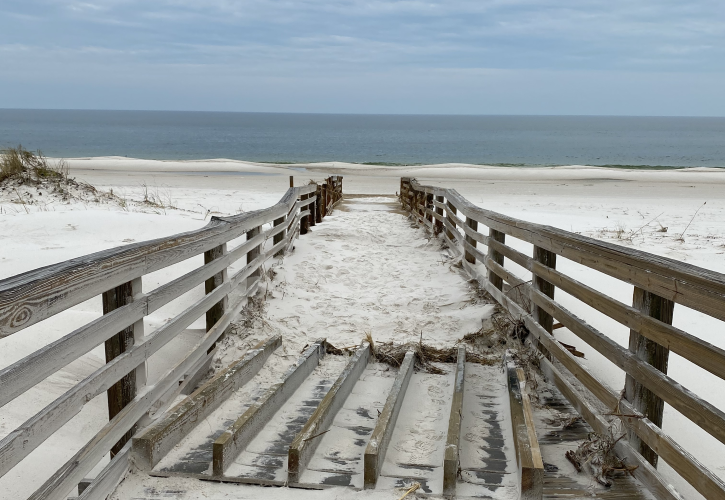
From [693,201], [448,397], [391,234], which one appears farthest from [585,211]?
[448,397]

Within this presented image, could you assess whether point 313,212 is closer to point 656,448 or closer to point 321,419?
point 321,419

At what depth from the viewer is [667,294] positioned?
2.77 metres

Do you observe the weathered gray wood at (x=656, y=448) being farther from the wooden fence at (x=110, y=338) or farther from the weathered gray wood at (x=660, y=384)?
the wooden fence at (x=110, y=338)

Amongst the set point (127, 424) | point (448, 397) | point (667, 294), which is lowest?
point (448, 397)

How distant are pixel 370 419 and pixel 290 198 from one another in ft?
18.4

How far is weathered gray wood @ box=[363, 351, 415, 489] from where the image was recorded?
10.0 ft

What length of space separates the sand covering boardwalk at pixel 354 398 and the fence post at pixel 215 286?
265 mm

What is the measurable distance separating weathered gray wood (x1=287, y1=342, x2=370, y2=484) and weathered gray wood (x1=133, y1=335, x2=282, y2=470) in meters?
0.69

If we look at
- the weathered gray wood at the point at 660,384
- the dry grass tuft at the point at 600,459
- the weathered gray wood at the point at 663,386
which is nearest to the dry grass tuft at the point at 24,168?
the weathered gray wood at the point at 660,384

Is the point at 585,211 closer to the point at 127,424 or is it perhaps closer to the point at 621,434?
the point at 621,434

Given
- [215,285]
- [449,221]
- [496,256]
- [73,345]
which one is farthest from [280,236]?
[73,345]

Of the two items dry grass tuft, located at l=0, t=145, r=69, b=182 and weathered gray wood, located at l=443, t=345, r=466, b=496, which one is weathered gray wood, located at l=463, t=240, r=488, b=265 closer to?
weathered gray wood, located at l=443, t=345, r=466, b=496

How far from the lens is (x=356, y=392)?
4.46 meters

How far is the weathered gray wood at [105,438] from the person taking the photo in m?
2.52
